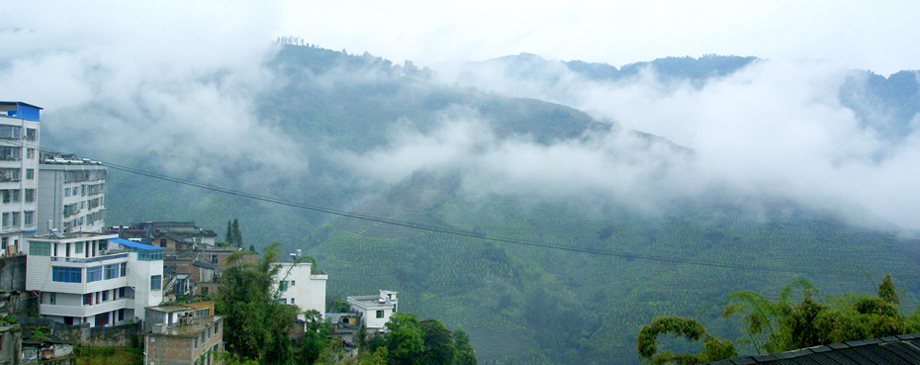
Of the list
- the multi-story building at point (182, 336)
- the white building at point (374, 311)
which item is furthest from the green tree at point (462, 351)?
the multi-story building at point (182, 336)

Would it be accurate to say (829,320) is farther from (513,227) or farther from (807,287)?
(513,227)

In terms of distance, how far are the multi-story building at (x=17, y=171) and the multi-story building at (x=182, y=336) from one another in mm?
9246

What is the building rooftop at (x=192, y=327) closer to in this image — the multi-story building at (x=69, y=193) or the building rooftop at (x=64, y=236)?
the building rooftop at (x=64, y=236)

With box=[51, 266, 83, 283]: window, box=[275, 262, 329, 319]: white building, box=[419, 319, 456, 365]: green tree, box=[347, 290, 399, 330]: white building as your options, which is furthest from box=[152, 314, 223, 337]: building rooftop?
box=[347, 290, 399, 330]: white building

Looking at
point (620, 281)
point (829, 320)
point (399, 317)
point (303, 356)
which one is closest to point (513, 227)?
point (620, 281)

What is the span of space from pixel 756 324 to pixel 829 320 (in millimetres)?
1862

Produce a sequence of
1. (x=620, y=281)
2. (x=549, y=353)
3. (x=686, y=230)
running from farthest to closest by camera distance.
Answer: (x=686, y=230), (x=620, y=281), (x=549, y=353)

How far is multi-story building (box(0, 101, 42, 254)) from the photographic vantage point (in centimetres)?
2691

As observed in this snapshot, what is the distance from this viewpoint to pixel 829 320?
36.7 ft

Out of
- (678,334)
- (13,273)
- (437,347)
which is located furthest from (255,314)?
(678,334)

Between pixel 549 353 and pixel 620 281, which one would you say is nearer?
pixel 549 353

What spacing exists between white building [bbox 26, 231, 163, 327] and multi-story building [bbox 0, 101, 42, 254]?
5.01 meters

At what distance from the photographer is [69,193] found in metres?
31.8

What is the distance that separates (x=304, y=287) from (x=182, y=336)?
13.8 meters
